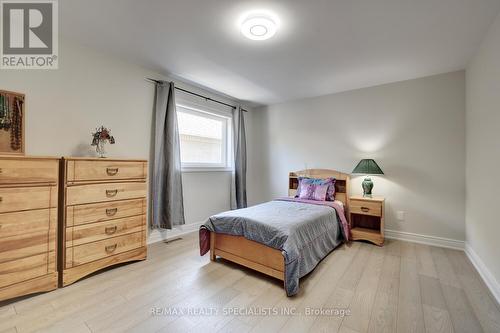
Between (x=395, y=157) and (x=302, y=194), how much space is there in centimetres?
144

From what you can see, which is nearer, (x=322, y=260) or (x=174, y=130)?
(x=322, y=260)

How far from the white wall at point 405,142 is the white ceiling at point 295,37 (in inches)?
12.5

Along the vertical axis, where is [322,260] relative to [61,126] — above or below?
below

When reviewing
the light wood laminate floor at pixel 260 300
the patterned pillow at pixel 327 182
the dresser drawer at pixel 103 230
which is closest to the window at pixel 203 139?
the dresser drawer at pixel 103 230

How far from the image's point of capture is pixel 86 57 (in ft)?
7.93

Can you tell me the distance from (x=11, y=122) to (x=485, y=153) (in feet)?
14.2

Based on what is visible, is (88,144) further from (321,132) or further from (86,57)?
(321,132)

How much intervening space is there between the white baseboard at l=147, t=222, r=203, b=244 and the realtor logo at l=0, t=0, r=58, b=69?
2.19 meters

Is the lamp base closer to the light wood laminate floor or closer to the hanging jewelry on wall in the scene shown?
the light wood laminate floor

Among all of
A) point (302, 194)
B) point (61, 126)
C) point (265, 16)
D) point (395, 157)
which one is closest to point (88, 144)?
point (61, 126)

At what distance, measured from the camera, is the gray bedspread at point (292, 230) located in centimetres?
188

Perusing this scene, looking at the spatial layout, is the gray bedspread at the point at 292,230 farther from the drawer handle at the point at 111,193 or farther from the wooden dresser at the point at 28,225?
the wooden dresser at the point at 28,225

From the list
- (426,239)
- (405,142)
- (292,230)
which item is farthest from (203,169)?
(426,239)

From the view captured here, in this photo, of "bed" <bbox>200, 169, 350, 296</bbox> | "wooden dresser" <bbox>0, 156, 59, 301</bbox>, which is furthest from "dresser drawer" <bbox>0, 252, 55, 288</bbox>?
"bed" <bbox>200, 169, 350, 296</bbox>
